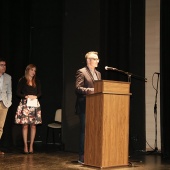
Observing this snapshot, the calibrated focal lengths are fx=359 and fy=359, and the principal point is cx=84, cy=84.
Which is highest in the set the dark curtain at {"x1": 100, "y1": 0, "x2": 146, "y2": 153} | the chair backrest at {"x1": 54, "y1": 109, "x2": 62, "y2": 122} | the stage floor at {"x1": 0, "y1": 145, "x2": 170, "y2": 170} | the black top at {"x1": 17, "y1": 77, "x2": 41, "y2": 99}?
the dark curtain at {"x1": 100, "y1": 0, "x2": 146, "y2": 153}

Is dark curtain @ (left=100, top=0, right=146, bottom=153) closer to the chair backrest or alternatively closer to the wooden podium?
the chair backrest

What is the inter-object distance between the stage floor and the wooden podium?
0.16 meters

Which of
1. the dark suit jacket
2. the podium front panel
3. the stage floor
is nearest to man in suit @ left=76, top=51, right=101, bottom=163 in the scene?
the dark suit jacket

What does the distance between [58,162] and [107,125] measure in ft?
3.94

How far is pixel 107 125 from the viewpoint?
15.4 ft

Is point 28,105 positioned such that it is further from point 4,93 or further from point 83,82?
point 83,82

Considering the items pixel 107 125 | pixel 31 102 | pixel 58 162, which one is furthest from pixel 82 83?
pixel 31 102

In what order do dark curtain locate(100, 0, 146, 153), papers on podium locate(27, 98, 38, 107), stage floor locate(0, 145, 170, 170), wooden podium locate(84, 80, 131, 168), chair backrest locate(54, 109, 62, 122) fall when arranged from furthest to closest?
1. chair backrest locate(54, 109, 62, 122)
2. dark curtain locate(100, 0, 146, 153)
3. papers on podium locate(27, 98, 38, 107)
4. stage floor locate(0, 145, 170, 170)
5. wooden podium locate(84, 80, 131, 168)

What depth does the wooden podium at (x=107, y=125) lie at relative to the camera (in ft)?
15.3

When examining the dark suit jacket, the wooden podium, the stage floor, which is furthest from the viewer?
the dark suit jacket

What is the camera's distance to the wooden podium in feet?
15.3
